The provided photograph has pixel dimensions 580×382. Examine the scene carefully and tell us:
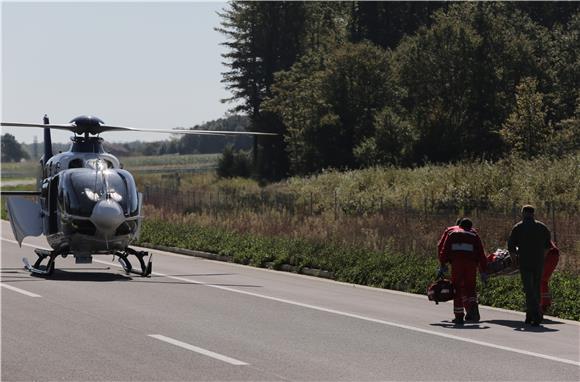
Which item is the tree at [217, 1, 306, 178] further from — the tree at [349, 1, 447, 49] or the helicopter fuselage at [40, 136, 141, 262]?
the helicopter fuselage at [40, 136, 141, 262]

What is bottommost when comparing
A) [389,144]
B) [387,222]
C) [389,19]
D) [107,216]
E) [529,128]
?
[387,222]

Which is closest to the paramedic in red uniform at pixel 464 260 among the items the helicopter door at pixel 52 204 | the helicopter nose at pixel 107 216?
the helicopter nose at pixel 107 216

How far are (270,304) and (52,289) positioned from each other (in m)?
4.69

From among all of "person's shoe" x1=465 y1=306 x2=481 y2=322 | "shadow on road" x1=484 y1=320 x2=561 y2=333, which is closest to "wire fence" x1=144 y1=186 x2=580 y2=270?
"shadow on road" x1=484 y1=320 x2=561 y2=333

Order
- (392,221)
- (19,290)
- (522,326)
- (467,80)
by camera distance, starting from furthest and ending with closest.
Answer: (467,80)
(392,221)
(19,290)
(522,326)

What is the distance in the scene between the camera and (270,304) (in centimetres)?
1833

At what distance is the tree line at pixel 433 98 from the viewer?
67938 mm

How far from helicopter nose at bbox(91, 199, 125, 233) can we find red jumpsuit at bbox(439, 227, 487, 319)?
7.95 m

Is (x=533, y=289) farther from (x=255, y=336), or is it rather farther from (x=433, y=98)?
(x=433, y=98)

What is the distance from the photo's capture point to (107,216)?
70.1 ft

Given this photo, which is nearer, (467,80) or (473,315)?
(473,315)

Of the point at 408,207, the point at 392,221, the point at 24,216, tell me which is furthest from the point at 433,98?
the point at 24,216

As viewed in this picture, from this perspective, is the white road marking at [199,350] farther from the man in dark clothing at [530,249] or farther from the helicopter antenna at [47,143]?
the helicopter antenna at [47,143]

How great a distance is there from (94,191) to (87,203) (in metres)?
0.29
